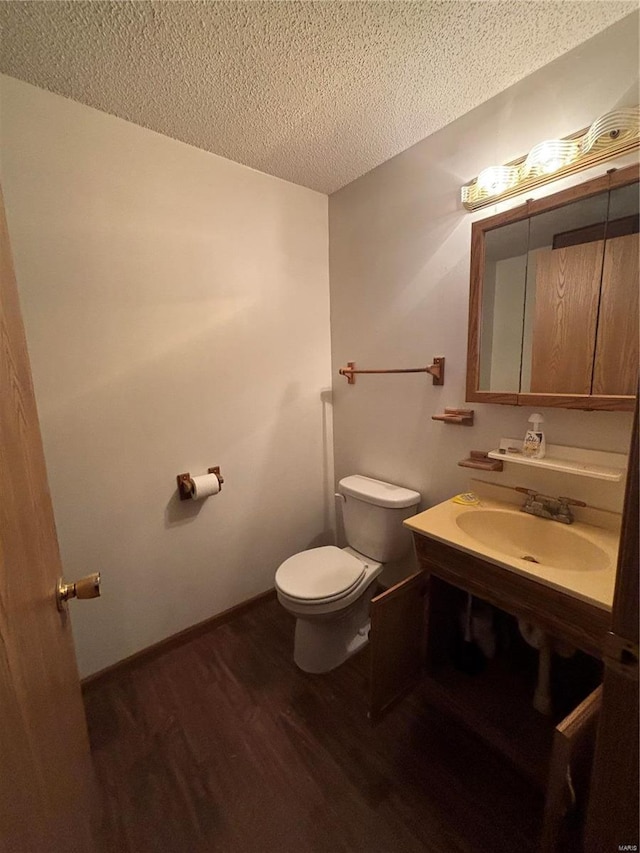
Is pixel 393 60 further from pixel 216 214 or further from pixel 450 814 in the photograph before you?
pixel 450 814

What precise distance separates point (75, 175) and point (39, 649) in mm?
1583

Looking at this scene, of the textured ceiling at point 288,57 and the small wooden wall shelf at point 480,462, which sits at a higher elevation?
the textured ceiling at point 288,57

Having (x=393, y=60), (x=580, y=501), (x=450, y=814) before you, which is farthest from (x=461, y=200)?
(x=450, y=814)

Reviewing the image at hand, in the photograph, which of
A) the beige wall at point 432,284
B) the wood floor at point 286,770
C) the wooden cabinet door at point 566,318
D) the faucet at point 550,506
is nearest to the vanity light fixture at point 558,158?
the beige wall at point 432,284

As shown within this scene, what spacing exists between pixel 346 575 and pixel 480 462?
2.63 feet

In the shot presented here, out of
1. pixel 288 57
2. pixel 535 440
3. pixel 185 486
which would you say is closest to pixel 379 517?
pixel 535 440

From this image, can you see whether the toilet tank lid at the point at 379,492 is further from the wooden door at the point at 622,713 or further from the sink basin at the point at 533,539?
the wooden door at the point at 622,713

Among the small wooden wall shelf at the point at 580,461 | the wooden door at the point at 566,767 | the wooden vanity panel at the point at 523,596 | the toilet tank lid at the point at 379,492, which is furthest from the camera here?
the toilet tank lid at the point at 379,492

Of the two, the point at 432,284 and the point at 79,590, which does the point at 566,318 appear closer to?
the point at 432,284

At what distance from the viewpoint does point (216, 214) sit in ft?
5.43

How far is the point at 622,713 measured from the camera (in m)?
0.48

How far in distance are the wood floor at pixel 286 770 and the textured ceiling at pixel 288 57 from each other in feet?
7.94

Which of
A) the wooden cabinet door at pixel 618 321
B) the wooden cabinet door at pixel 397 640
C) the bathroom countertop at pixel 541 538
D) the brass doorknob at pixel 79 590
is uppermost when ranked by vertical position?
the wooden cabinet door at pixel 618 321

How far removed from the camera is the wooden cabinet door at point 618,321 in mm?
1044
